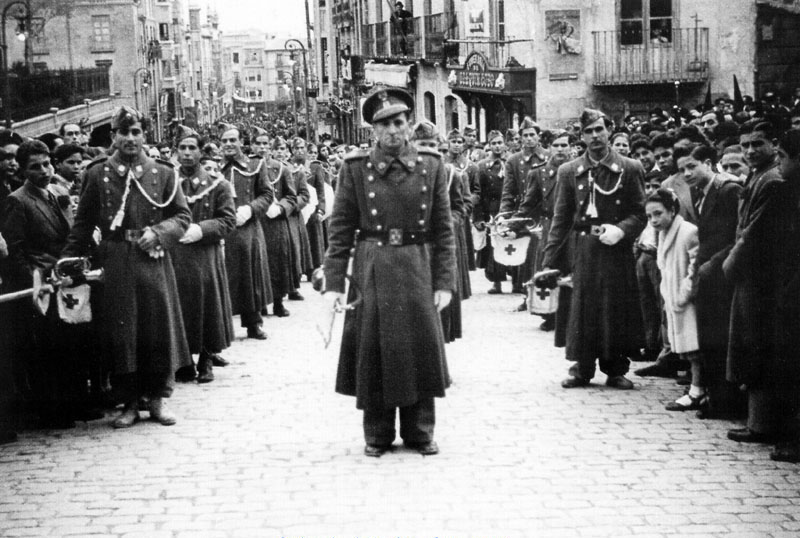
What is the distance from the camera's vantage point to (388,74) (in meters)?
48.1

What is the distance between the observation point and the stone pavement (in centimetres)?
643

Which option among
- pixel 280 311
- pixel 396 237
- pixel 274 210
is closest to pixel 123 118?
pixel 396 237

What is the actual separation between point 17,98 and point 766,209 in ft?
124

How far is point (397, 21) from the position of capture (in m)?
45.1

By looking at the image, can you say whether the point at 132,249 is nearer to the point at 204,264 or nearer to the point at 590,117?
the point at 204,264

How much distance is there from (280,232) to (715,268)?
6.95 meters

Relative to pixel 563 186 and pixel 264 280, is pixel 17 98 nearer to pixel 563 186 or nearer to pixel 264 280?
pixel 264 280

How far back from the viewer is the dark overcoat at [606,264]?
9.65 metres

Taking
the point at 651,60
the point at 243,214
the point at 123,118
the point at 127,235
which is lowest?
the point at 243,214

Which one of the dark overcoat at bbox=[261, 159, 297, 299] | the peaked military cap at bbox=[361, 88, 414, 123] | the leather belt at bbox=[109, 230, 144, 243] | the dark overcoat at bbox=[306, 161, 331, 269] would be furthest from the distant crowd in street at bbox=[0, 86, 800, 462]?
the dark overcoat at bbox=[306, 161, 331, 269]

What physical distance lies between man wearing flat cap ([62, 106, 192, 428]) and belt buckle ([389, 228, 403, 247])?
6.45 feet

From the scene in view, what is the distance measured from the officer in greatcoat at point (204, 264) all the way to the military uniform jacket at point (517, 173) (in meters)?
4.39

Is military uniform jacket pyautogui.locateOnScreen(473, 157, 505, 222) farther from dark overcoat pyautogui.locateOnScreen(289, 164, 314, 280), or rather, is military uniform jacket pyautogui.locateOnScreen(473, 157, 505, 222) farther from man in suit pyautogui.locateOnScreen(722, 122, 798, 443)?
man in suit pyautogui.locateOnScreen(722, 122, 798, 443)

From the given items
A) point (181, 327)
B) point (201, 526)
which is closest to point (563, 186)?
point (181, 327)
